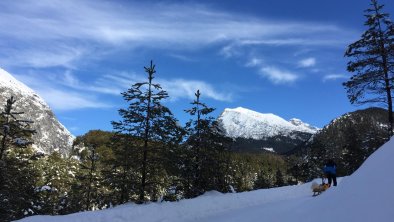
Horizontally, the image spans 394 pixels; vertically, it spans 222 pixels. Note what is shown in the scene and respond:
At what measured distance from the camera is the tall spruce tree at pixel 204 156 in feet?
88.6

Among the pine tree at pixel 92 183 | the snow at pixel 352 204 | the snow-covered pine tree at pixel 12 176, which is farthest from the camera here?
the pine tree at pixel 92 183

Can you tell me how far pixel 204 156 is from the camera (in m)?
27.9

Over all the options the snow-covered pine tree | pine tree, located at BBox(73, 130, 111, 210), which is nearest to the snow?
pine tree, located at BBox(73, 130, 111, 210)

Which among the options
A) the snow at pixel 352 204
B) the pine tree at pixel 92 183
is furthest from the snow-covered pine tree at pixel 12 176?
the snow at pixel 352 204

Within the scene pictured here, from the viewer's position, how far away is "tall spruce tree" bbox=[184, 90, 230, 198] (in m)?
27.0

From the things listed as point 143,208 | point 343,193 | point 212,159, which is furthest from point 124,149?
point 343,193

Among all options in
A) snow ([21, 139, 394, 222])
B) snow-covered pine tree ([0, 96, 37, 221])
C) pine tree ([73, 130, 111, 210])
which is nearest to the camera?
snow ([21, 139, 394, 222])

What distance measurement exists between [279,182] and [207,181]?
49459mm

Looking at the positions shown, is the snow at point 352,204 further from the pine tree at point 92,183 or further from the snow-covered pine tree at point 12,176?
the snow-covered pine tree at point 12,176

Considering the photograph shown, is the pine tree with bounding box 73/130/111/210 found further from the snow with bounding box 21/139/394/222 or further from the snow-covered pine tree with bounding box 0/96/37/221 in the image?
the snow with bounding box 21/139/394/222

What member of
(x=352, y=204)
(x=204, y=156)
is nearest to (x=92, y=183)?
(x=204, y=156)

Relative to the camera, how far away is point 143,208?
56.3 ft

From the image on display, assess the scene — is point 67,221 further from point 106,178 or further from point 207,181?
point 207,181

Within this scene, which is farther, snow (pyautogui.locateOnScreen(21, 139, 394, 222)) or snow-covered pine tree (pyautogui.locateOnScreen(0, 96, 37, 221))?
snow-covered pine tree (pyautogui.locateOnScreen(0, 96, 37, 221))
